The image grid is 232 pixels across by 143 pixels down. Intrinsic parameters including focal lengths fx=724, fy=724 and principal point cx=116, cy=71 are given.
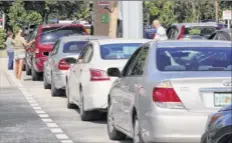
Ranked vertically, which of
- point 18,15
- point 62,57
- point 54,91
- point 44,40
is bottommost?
point 18,15

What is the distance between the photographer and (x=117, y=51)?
517 inches

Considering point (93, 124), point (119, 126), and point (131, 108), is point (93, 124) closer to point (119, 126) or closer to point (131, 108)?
point (119, 126)

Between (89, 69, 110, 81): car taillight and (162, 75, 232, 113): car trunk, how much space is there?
3.95 meters

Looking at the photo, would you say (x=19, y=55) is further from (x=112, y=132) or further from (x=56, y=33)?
(x=112, y=132)

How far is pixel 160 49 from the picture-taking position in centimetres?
922

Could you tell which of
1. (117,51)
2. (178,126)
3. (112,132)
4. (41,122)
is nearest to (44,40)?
(41,122)

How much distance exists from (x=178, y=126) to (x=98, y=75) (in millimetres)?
4238

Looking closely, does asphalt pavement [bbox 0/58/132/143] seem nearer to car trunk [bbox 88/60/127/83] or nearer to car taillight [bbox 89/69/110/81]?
car taillight [bbox 89/69/110/81]

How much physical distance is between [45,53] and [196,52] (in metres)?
13.8

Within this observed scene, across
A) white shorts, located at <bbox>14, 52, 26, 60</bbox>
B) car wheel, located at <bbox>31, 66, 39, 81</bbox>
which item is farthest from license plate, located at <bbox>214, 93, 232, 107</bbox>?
white shorts, located at <bbox>14, 52, 26, 60</bbox>

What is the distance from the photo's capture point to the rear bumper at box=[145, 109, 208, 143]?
8219mm

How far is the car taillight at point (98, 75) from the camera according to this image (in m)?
12.3

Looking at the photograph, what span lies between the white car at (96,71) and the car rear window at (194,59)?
10.2 feet

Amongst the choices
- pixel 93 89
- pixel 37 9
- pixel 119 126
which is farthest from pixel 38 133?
pixel 37 9
